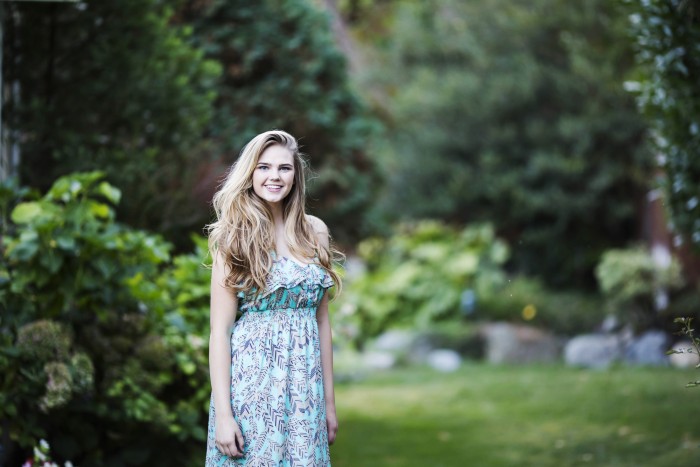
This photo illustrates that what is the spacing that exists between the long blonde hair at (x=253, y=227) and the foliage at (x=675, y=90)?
9.57 ft

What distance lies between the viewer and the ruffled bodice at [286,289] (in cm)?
305

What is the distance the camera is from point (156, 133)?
6.05 meters

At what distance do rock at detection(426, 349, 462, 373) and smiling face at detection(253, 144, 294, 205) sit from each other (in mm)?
8278

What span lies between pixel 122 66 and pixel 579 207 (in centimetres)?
891

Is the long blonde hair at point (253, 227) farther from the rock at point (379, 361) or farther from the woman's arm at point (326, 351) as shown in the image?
the rock at point (379, 361)

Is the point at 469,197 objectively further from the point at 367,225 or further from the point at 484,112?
the point at 367,225

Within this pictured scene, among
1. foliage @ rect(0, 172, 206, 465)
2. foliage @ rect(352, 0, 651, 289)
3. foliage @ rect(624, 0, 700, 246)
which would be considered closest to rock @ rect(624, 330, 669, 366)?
foliage @ rect(352, 0, 651, 289)

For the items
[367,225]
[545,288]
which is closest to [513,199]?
[545,288]

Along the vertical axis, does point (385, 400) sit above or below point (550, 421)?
above

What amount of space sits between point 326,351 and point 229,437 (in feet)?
1.63

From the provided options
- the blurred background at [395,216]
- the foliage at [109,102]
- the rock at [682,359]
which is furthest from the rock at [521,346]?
the foliage at [109,102]

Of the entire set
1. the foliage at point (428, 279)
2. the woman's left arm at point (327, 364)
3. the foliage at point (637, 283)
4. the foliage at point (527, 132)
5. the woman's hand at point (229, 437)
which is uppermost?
the foliage at point (527, 132)

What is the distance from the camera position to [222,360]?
3.00 metres

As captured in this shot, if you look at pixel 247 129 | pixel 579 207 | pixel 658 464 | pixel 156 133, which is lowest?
pixel 658 464
